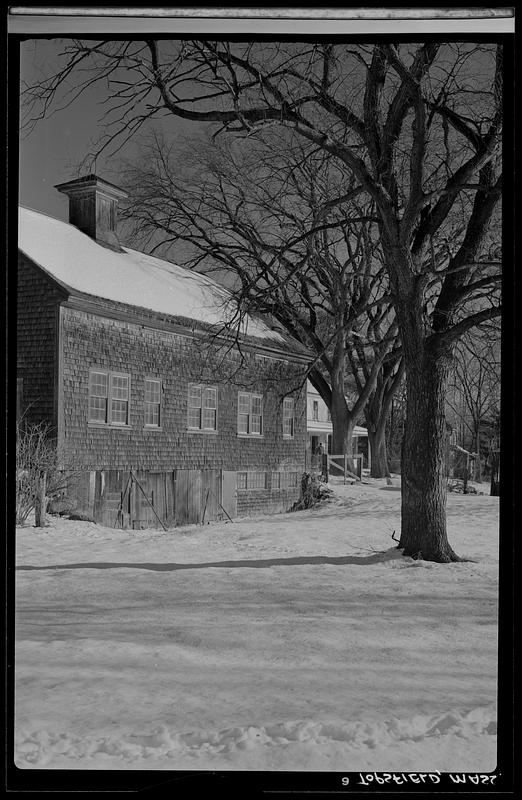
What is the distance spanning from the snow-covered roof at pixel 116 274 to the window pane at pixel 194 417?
827 millimetres

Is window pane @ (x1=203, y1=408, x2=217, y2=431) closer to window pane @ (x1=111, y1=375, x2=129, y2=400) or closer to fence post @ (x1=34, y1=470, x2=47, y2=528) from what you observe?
window pane @ (x1=111, y1=375, x2=129, y2=400)

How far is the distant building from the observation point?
5223 millimetres

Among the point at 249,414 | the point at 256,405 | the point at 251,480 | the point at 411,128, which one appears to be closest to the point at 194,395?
the point at 249,414

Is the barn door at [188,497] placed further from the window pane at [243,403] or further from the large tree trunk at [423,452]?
the large tree trunk at [423,452]

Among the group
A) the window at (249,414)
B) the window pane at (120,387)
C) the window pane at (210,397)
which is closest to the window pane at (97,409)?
the window pane at (120,387)

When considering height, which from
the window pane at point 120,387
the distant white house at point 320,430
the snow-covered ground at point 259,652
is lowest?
the snow-covered ground at point 259,652

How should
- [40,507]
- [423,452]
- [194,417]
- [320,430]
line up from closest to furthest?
[423,452]
[40,507]
[194,417]
[320,430]

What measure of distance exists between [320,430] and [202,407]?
1.51 meters

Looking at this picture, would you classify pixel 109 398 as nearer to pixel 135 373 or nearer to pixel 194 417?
pixel 135 373

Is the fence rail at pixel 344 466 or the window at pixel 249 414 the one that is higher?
the window at pixel 249 414

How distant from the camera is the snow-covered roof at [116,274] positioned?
5305mm

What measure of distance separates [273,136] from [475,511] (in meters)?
3.06

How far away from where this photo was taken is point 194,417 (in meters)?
6.17

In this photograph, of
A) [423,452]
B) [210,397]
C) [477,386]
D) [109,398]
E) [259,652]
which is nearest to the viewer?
[259,652]
